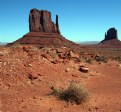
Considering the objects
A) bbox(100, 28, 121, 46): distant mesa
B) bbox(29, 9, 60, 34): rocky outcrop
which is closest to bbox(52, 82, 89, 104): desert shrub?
bbox(29, 9, 60, 34): rocky outcrop

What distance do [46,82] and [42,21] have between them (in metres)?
94.9

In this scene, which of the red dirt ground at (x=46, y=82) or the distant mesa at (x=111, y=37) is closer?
the red dirt ground at (x=46, y=82)

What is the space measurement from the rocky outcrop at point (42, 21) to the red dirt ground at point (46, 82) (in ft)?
283

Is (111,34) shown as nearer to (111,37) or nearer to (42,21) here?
(111,37)

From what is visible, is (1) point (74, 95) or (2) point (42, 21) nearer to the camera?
(1) point (74, 95)

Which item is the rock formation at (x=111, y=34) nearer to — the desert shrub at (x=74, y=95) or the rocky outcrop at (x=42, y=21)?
the rocky outcrop at (x=42, y=21)

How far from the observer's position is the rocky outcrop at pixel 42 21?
107 metres

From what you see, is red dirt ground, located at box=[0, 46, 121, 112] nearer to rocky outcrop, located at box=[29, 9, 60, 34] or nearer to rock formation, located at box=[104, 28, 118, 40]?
rocky outcrop, located at box=[29, 9, 60, 34]

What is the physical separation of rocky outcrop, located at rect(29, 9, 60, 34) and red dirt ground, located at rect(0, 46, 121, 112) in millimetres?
86150

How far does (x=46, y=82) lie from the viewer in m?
14.4

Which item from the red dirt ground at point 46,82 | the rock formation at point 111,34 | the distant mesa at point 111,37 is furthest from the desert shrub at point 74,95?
the rock formation at point 111,34

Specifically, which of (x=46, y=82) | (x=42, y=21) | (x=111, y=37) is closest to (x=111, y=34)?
(x=111, y=37)

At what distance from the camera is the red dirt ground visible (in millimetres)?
10688

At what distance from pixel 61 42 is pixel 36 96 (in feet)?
250
